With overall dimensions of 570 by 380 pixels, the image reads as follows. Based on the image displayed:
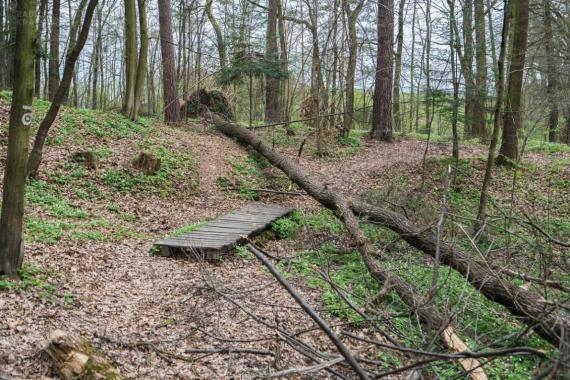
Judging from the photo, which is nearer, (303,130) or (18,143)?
(18,143)

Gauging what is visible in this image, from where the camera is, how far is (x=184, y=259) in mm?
7090

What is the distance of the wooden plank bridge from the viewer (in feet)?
22.8

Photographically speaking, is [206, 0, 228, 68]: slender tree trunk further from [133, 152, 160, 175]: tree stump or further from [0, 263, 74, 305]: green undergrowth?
[0, 263, 74, 305]: green undergrowth

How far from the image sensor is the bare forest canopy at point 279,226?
3947 mm

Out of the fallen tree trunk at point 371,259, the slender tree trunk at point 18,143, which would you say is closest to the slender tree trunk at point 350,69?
the fallen tree trunk at point 371,259

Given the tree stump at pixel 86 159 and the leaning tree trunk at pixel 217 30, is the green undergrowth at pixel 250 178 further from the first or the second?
the leaning tree trunk at pixel 217 30

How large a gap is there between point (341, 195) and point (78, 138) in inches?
276

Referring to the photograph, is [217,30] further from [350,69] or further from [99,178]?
[99,178]

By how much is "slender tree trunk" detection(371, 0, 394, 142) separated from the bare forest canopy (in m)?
0.07

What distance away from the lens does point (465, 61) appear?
9.65 metres

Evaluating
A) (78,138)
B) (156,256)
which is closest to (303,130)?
(78,138)

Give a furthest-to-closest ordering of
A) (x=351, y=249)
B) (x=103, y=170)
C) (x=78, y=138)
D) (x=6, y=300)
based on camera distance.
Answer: (x=78, y=138) < (x=103, y=170) < (x=351, y=249) < (x=6, y=300)

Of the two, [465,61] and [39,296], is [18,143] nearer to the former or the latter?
[39,296]

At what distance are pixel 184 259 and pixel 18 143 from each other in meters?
2.94
